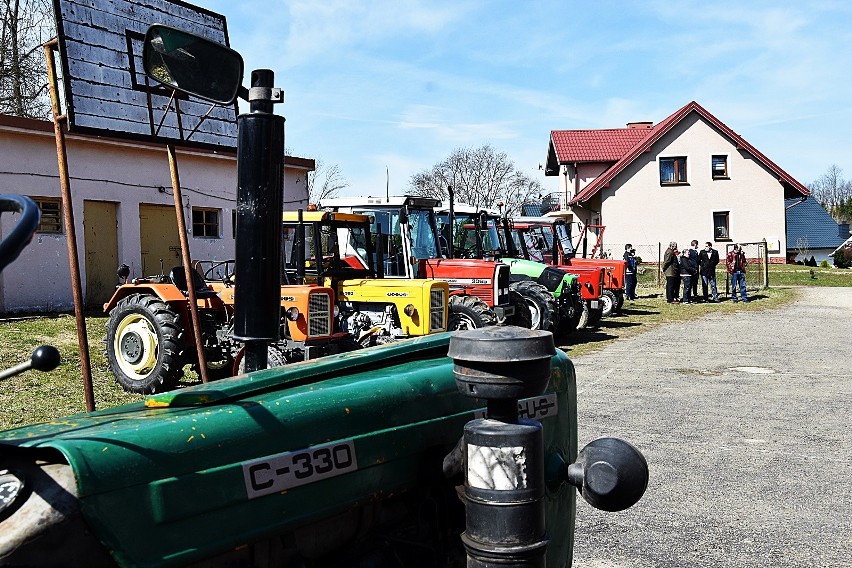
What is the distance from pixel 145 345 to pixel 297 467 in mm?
8362

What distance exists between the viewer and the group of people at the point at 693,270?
77.6 feet

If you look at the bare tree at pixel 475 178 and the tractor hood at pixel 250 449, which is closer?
the tractor hood at pixel 250 449

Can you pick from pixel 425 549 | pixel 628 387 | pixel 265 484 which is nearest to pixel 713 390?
pixel 628 387

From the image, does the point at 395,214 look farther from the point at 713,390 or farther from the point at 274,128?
the point at 274,128

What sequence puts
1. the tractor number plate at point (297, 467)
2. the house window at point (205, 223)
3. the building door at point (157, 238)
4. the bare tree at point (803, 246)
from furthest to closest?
the bare tree at point (803, 246) < the house window at point (205, 223) < the building door at point (157, 238) < the tractor number plate at point (297, 467)

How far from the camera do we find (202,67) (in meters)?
2.76

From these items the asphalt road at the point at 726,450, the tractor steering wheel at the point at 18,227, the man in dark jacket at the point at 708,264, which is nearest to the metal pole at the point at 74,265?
the tractor steering wheel at the point at 18,227

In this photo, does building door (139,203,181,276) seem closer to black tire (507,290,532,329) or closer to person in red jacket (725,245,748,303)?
black tire (507,290,532,329)

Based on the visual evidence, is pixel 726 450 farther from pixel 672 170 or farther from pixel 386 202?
pixel 672 170

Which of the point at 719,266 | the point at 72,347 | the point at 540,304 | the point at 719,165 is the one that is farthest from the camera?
the point at 719,165

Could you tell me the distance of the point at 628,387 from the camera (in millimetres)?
9703

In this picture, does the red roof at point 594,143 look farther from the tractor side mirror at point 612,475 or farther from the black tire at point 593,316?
the tractor side mirror at point 612,475

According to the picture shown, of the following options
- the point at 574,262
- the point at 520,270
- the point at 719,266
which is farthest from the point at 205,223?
the point at 719,266

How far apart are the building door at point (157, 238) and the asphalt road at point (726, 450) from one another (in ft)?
35.5
